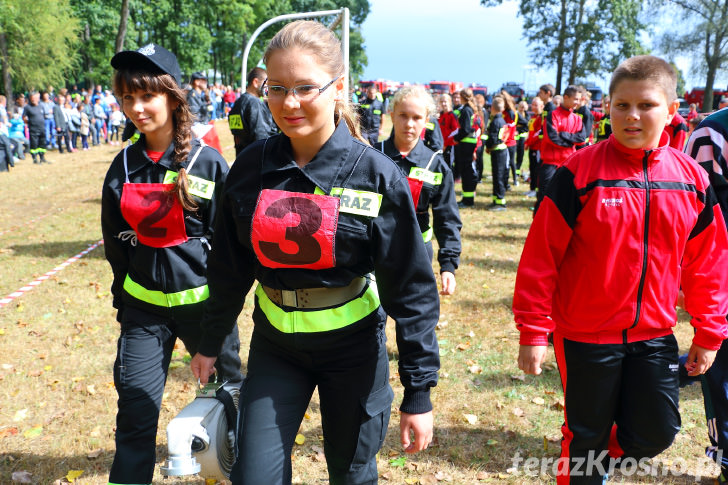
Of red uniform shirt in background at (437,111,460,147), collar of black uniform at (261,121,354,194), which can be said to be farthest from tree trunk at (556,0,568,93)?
collar of black uniform at (261,121,354,194)

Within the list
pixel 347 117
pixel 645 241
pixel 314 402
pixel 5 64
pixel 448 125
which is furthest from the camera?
pixel 5 64

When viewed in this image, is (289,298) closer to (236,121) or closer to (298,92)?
(298,92)

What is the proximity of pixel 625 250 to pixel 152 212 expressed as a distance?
2.15 meters

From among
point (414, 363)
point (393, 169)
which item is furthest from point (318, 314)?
point (393, 169)

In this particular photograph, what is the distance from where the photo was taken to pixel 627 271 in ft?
8.34

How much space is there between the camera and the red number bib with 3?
2.82 metres

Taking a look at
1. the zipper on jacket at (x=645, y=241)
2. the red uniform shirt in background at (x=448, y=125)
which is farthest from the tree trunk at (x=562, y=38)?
the zipper on jacket at (x=645, y=241)

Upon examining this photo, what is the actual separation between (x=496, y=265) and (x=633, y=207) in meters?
5.88

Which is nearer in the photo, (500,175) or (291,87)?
(291,87)

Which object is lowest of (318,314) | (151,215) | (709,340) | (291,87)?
(709,340)

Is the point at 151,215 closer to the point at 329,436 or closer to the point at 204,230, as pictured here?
the point at 204,230

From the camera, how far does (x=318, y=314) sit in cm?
214

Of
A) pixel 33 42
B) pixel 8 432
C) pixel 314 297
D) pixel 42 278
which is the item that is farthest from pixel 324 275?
pixel 33 42

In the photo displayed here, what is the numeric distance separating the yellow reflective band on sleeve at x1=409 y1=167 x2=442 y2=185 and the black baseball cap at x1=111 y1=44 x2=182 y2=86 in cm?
184
